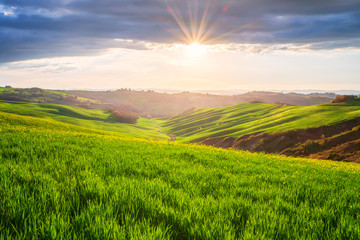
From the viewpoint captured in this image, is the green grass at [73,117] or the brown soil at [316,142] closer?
the brown soil at [316,142]

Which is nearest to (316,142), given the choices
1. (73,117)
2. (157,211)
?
(157,211)

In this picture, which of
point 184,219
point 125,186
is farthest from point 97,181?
point 184,219

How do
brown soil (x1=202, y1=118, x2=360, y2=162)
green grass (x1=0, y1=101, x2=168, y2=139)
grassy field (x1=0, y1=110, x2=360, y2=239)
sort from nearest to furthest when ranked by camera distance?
1. grassy field (x1=0, y1=110, x2=360, y2=239)
2. brown soil (x1=202, y1=118, x2=360, y2=162)
3. green grass (x1=0, y1=101, x2=168, y2=139)

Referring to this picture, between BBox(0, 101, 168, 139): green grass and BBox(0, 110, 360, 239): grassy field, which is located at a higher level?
BBox(0, 110, 360, 239): grassy field

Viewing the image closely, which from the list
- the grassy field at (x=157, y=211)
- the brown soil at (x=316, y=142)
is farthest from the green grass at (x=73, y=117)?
the grassy field at (x=157, y=211)

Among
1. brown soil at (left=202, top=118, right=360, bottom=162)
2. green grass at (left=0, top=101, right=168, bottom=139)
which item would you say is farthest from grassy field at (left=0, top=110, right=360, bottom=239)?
green grass at (left=0, top=101, right=168, bottom=139)

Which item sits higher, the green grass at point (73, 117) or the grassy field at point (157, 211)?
the grassy field at point (157, 211)

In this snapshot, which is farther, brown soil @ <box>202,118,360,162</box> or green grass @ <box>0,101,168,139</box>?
green grass @ <box>0,101,168,139</box>

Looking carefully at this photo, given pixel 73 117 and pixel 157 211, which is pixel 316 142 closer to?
pixel 157 211

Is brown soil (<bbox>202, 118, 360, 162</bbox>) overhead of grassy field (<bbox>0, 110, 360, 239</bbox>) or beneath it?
beneath

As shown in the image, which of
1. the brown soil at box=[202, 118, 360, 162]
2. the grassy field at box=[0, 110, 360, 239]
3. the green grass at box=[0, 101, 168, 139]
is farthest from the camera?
the green grass at box=[0, 101, 168, 139]

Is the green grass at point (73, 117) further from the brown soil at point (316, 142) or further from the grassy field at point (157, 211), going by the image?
the grassy field at point (157, 211)

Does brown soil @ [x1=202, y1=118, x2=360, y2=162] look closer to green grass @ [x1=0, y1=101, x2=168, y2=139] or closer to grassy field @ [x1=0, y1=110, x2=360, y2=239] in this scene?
grassy field @ [x1=0, y1=110, x2=360, y2=239]

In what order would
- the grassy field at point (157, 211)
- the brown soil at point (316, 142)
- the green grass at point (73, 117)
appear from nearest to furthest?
the grassy field at point (157, 211), the brown soil at point (316, 142), the green grass at point (73, 117)
